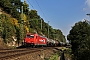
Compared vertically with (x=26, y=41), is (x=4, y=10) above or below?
above

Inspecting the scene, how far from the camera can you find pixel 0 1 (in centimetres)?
7106

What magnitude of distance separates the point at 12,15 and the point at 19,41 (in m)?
17.4

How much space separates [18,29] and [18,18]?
14.9 m

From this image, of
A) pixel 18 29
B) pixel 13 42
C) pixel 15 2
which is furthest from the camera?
pixel 15 2

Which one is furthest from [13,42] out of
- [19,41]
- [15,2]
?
[15,2]

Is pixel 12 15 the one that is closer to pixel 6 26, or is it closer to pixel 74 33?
pixel 6 26

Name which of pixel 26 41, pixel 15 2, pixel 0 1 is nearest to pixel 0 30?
pixel 26 41

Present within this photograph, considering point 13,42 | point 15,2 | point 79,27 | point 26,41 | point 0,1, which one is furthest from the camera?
point 15,2

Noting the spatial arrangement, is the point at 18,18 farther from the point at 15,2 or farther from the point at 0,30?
the point at 0,30

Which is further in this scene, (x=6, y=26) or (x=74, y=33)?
(x=6, y=26)

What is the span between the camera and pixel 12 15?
2955 inches

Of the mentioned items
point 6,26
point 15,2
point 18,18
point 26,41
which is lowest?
point 26,41

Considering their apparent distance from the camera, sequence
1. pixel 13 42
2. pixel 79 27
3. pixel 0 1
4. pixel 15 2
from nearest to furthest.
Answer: pixel 79 27, pixel 13 42, pixel 0 1, pixel 15 2

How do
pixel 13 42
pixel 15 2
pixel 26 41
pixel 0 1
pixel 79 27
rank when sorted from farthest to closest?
pixel 15 2 → pixel 0 1 → pixel 13 42 → pixel 26 41 → pixel 79 27
